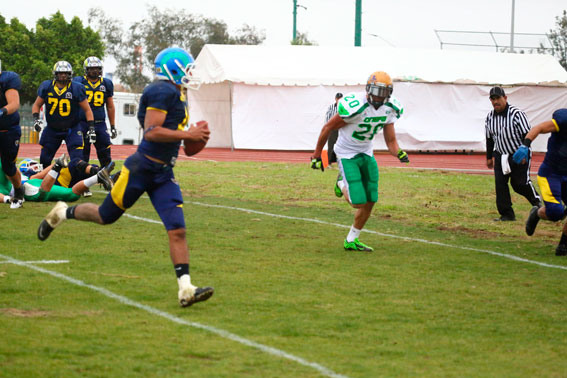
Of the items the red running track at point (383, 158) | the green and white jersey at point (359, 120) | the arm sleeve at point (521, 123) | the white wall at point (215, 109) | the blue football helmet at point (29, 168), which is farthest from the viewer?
the white wall at point (215, 109)

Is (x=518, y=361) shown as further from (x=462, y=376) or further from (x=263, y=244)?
(x=263, y=244)

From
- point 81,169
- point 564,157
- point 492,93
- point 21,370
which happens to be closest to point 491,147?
point 492,93

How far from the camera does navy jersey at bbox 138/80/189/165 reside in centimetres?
646

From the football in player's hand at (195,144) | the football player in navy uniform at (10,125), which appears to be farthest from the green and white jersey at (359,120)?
the football player in navy uniform at (10,125)

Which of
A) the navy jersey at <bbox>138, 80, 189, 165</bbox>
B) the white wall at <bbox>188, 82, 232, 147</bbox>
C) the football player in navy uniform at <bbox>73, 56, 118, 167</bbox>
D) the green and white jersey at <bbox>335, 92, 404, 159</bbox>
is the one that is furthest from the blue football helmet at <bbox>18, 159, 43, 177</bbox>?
the white wall at <bbox>188, 82, 232, 147</bbox>

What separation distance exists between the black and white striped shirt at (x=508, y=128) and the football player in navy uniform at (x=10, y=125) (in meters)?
6.56

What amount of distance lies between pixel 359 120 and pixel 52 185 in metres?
5.69

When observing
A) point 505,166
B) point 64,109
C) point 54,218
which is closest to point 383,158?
point 505,166

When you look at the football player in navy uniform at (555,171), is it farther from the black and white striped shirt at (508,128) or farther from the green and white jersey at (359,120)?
the black and white striped shirt at (508,128)

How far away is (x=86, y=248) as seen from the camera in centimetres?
876

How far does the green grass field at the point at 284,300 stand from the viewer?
5.05 m

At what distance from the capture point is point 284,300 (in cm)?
666

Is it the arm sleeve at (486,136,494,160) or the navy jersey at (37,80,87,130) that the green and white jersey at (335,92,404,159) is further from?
the navy jersey at (37,80,87,130)

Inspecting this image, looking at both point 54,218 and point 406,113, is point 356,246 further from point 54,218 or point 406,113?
point 406,113
